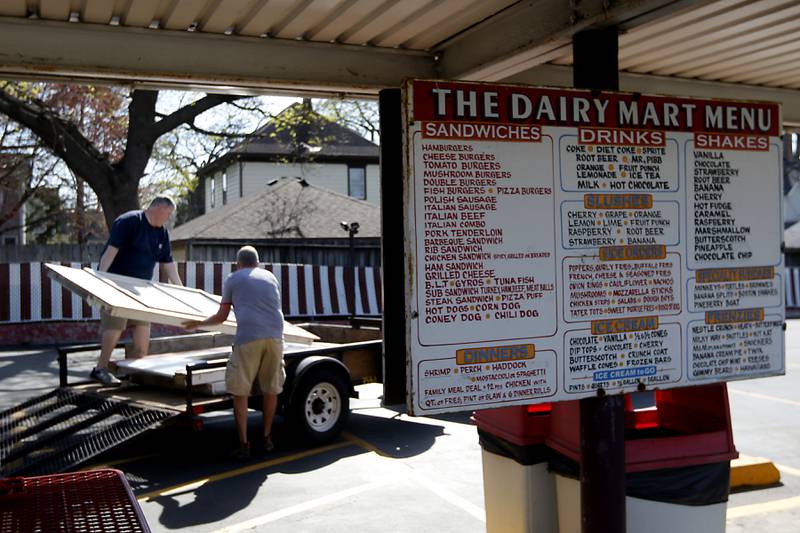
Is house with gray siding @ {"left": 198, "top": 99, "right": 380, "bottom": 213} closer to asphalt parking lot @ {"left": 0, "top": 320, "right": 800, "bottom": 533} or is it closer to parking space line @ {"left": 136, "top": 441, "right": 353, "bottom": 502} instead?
asphalt parking lot @ {"left": 0, "top": 320, "right": 800, "bottom": 533}

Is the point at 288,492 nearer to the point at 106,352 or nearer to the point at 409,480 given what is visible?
the point at 409,480

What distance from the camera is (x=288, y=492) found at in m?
6.81

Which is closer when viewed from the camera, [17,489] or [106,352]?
[17,489]

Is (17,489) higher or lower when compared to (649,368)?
lower

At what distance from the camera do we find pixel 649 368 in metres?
3.93

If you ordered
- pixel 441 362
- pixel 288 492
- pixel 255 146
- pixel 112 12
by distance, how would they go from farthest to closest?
pixel 255 146 → pixel 288 492 → pixel 112 12 → pixel 441 362

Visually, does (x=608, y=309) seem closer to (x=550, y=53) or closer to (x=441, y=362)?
→ (x=441, y=362)

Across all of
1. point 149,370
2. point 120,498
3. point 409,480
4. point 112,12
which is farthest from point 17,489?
point 149,370

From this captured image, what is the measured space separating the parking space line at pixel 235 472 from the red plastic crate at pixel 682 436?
3.60 meters

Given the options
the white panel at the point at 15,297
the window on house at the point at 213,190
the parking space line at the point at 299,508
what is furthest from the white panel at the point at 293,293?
the window on house at the point at 213,190

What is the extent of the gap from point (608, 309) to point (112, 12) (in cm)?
276

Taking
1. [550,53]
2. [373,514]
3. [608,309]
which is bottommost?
[373,514]

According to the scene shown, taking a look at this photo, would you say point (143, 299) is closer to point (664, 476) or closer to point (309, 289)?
point (664, 476)

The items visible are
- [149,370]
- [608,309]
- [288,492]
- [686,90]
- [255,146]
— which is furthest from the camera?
[255,146]
